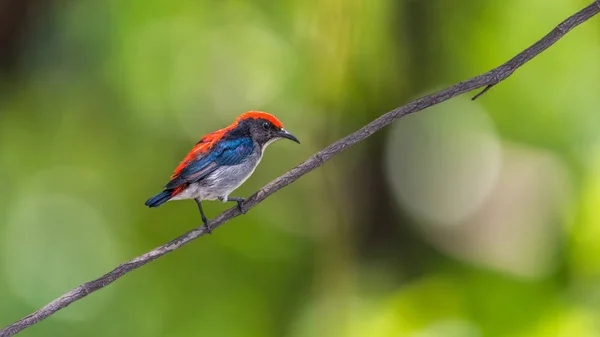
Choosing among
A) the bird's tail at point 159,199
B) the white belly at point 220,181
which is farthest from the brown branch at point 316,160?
the white belly at point 220,181

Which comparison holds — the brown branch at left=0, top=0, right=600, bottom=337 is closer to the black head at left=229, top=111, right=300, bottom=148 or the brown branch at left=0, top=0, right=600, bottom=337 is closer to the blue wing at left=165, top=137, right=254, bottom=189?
the blue wing at left=165, top=137, right=254, bottom=189

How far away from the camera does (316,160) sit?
3.34ft

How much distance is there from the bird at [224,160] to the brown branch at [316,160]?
0.35 meters

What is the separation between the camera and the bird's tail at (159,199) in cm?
131

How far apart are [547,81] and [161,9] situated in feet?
4.98

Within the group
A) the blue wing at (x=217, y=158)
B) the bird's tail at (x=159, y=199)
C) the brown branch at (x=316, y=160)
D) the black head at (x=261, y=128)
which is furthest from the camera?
the black head at (x=261, y=128)

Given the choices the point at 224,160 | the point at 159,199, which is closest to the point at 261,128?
the point at 224,160

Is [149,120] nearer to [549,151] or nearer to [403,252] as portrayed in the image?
[403,252]

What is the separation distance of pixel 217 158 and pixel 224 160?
0.05 ft

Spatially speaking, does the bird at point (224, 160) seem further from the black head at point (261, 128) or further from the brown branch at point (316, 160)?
the brown branch at point (316, 160)

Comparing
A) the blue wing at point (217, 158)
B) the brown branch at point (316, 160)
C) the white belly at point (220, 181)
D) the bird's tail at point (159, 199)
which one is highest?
the blue wing at point (217, 158)

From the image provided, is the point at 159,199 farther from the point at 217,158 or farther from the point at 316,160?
the point at 316,160

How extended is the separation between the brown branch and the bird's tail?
27 cm

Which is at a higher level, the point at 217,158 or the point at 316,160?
the point at 217,158
